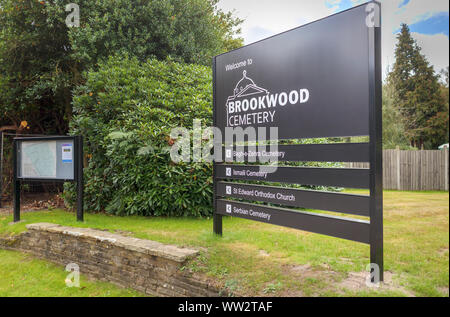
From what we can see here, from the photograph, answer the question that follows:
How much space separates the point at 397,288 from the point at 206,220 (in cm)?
357

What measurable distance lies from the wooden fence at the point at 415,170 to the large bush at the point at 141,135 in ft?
27.0

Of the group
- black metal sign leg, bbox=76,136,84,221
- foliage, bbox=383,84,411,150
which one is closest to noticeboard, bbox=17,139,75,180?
black metal sign leg, bbox=76,136,84,221

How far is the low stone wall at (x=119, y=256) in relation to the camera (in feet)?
12.3

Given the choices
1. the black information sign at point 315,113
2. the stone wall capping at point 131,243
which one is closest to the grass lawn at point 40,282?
the stone wall capping at point 131,243

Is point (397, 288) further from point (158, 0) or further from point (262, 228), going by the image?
point (158, 0)

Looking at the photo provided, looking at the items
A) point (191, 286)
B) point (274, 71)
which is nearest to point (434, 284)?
point (191, 286)

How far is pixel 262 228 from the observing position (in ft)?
17.8

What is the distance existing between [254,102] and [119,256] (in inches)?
114

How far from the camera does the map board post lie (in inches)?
244

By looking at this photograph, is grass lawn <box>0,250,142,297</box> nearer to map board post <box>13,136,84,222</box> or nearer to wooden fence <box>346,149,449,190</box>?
map board post <box>13,136,84,222</box>

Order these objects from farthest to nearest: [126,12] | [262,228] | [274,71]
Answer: [126,12]
[262,228]
[274,71]

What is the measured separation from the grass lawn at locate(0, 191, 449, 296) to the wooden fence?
190 inches

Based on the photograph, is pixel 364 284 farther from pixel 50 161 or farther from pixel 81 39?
pixel 81 39

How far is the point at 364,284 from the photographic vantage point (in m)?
2.95
